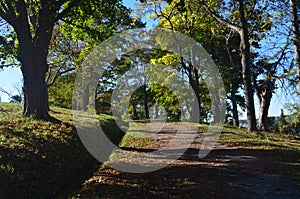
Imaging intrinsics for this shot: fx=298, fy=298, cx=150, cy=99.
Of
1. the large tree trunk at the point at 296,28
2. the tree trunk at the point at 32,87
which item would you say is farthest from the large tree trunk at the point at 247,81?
the tree trunk at the point at 32,87

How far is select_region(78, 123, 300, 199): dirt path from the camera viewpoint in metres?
6.58

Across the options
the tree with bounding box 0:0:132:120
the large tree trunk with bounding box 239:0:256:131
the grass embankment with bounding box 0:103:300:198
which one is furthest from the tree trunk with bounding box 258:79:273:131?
the tree with bounding box 0:0:132:120

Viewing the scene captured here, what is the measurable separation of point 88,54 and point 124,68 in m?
14.8

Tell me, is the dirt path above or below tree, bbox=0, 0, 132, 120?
below

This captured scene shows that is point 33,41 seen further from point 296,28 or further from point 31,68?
point 296,28

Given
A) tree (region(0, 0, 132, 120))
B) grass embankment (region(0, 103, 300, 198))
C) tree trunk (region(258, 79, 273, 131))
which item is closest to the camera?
grass embankment (region(0, 103, 300, 198))

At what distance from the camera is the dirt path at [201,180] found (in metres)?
6.58

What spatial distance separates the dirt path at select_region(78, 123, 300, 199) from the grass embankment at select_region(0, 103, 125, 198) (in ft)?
2.78

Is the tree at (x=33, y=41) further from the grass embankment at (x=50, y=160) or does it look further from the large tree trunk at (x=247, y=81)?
the large tree trunk at (x=247, y=81)

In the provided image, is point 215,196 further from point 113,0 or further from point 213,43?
point 213,43

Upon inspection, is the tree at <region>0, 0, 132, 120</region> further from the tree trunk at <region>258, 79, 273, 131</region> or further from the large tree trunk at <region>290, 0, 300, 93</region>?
the tree trunk at <region>258, 79, 273, 131</region>

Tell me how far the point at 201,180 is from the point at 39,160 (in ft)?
14.3

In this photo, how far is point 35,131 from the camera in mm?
10719

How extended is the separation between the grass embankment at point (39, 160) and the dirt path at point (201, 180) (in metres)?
0.85
